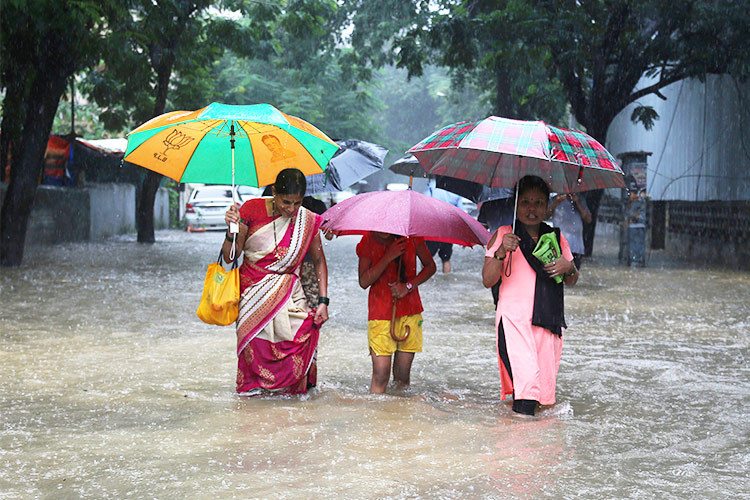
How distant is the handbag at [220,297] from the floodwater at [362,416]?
1.83ft

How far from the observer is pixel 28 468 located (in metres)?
4.49

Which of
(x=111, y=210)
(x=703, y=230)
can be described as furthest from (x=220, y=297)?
(x=111, y=210)

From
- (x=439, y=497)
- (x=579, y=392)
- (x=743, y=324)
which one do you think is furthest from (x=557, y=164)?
(x=743, y=324)

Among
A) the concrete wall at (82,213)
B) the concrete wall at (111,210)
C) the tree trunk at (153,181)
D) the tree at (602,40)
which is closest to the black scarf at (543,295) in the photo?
the tree at (602,40)

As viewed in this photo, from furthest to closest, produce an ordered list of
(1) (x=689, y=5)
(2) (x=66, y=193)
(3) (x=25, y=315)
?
(2) (x=66, y=193), (1) (x=689, y=5), (3) (x=25, y=315)

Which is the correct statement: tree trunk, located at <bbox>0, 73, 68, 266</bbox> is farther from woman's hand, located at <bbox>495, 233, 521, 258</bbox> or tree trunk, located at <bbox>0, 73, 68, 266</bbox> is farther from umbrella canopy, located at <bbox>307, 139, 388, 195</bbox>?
woman's hand, located at <bbox>495, 233, 521, 258</bbox>

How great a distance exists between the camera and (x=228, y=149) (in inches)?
252

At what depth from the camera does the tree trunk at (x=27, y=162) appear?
51.0 feet

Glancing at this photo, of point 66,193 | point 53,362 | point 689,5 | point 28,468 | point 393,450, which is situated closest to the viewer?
point 28,468

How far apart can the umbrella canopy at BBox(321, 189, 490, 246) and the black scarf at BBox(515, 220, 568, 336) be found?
0.34m

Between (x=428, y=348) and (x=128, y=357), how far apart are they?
2.56 metres

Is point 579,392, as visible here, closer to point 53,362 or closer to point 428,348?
point 428,348

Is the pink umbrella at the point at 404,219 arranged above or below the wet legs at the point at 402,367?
above

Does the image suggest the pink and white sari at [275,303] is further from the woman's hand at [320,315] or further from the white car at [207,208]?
the white car at [207,208]
